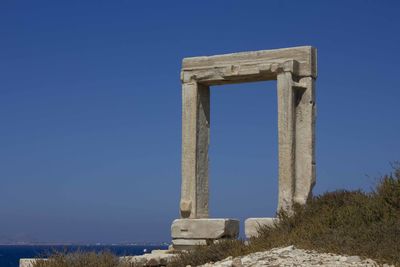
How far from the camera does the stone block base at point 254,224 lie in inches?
563

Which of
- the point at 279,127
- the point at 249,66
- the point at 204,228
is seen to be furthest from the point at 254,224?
the point at 249,66

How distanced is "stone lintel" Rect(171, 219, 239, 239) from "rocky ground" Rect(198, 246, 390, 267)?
2792mm

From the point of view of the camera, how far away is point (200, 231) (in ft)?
49.3

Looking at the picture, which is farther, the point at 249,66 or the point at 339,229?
the point at 249,66

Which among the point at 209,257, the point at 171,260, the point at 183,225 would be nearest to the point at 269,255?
the point at 209,257

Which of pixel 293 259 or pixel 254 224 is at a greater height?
pixel 254 224

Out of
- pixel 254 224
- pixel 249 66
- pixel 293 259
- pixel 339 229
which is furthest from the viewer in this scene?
pixel 249 66

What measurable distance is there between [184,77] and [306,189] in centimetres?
375

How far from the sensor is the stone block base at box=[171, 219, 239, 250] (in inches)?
581

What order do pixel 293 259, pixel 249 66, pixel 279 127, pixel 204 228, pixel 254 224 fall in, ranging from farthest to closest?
pixel 249 66 → pixel 204 228 → pixel 279 127 → pixel 254 224 → pixel 293 259

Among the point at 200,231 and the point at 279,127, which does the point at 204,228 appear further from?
the point at 279,127

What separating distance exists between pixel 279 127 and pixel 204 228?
8.63 feet

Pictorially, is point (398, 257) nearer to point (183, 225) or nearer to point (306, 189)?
point (306, 189)

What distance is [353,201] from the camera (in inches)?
541
